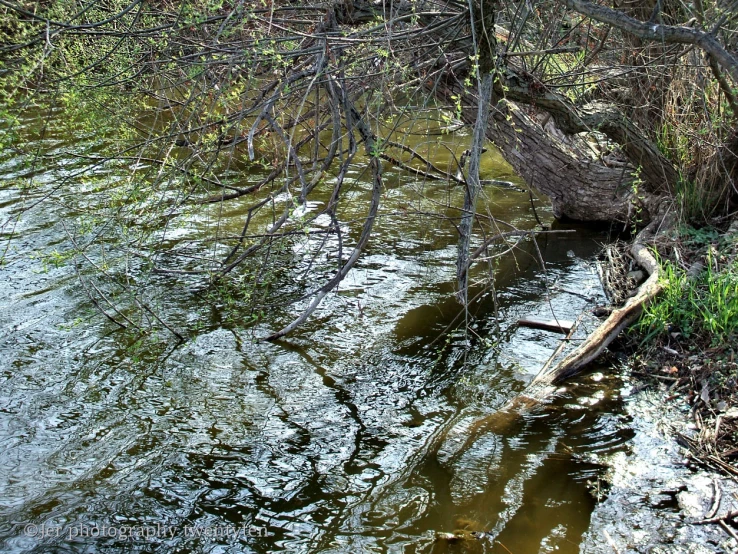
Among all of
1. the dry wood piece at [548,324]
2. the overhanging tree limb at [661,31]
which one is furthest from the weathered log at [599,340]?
the overhanging tree limb at [661,31]

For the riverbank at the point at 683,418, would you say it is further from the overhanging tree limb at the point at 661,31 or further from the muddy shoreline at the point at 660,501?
the overhanging tree limb at the point at 661,31

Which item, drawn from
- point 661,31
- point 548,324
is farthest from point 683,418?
point 661,31

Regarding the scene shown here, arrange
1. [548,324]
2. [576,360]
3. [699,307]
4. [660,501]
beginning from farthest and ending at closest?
1. [548,324]
2. [699,307]
3. [576,360]
4. [660,501]

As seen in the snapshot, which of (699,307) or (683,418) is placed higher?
(699,307)

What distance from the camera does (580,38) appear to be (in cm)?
613

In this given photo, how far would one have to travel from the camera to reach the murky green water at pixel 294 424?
358cm

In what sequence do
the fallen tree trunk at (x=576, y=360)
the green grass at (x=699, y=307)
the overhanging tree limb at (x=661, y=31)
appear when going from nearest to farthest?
the overhanging tree limb at (x=661, y=31) < the fallen tree trunk at (x=576, y=360) < the green grass at (x=699, y=307)

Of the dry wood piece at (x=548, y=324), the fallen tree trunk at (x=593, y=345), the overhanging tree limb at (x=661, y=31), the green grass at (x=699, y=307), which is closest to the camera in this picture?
the overhanging tree limb at (x=661, y=31)

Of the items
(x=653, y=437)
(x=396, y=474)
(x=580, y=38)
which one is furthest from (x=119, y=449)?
(x=580, y=38)

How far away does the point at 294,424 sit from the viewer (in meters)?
4.42

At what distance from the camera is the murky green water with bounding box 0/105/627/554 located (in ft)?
11.8

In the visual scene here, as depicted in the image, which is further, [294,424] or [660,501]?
[294,424]

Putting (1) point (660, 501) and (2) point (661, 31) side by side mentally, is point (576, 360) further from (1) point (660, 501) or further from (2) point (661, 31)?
(2) point (661, 31)

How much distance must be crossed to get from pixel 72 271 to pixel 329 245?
2.47 m
